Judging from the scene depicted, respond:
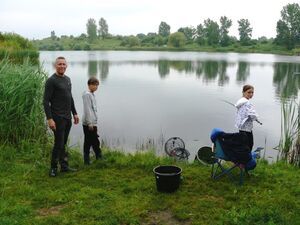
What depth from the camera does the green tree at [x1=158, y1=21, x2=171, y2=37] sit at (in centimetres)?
12788

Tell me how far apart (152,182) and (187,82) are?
18.9 meters

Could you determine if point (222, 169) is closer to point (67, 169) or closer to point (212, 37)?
point (67, 169)

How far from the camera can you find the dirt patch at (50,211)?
4285mm

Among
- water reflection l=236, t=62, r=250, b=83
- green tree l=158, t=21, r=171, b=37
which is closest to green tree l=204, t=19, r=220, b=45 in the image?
green tree l=158, t=21, r=171, b=37

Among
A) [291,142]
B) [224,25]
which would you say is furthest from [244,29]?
[291,142]

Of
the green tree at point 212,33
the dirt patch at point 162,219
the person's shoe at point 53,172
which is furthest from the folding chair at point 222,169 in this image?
the green tree at point 212,33

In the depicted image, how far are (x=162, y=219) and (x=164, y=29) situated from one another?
418 feet

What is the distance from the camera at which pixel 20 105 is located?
6637 millimetres

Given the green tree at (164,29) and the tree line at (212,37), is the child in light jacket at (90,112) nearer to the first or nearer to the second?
the tree line at (212,37)

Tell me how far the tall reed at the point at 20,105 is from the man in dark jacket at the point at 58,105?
1.52 metres

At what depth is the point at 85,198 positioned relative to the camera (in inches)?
184

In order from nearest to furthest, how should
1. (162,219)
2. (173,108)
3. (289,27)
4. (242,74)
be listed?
1. (162,219)
2. (173,108)
3. (242,74)
4. (289,27)

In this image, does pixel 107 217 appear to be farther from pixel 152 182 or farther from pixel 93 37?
pixel 93 37

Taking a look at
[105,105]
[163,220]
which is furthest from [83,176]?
[105,105]
